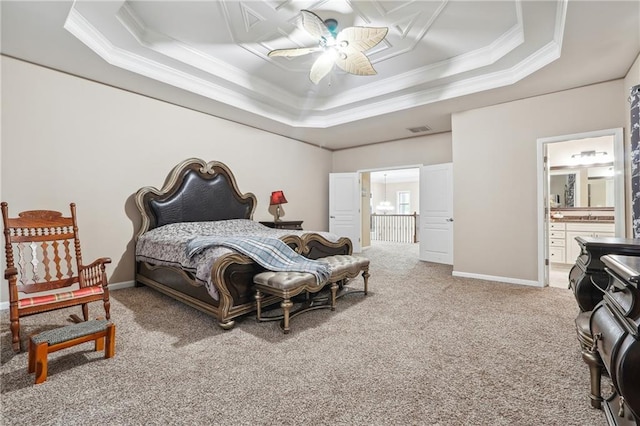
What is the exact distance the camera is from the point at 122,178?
378 centimetres

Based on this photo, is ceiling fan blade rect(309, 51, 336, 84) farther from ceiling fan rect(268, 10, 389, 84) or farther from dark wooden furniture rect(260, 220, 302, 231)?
dark wooden furniture rect(260, 220, 302, 231)

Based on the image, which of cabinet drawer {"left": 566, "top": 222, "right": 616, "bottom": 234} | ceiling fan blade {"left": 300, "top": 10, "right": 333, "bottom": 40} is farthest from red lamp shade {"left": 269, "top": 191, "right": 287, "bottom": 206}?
cabinet drawer {"left": 566, "top": 222, "right": 616, "bottom": 234}

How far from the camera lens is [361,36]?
266cm

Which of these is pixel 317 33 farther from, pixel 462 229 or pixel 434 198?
Answer: pixel 434 198

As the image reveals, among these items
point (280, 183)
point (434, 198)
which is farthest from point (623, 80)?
Result: point (280, 183)

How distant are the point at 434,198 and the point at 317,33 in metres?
4.03

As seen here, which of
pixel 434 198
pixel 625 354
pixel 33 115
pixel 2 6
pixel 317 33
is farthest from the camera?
pixel 434 198

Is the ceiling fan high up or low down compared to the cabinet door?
up

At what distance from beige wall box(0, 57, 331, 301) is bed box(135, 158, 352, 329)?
0.76 ft

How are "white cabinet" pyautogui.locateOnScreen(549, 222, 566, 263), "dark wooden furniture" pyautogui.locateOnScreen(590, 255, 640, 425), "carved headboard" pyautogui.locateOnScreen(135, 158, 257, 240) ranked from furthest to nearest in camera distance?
"white cabinet" pyautogui.locateOnScreen(549, 222, 566, 263), "carved headboard" pyautogui.locateOnScreen(135, 158, 257, 240), "dark wooden furniture" pyautogui.locateOnScreen(590, 255, 640, 425)

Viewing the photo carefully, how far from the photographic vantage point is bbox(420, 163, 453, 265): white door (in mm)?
5492

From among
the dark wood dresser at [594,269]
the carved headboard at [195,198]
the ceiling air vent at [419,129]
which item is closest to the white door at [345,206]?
the ceiling air vent at [419,129]

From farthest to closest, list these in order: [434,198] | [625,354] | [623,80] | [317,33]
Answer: [434,198]
[623,80]
[317,33]
[625,354]

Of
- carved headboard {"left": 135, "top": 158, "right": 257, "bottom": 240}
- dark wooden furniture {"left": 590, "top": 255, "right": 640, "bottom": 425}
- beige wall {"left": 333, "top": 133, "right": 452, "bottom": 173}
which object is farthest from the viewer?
beige wall {"left": 333, "top": 133, "right": 452, "bottom": 173}
